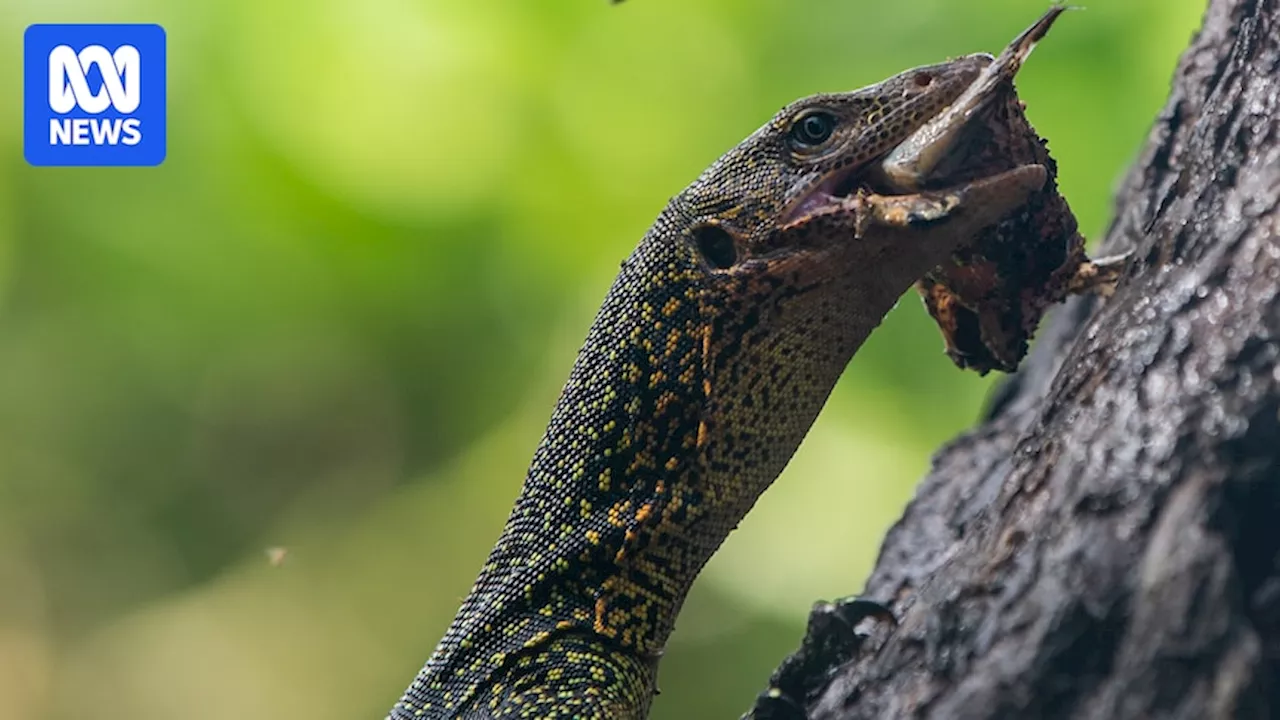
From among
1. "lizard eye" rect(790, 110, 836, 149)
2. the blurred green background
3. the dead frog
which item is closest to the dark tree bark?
the dead frog

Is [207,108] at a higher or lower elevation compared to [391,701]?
higher

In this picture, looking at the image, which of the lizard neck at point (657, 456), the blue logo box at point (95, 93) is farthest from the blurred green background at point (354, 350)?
the lizard neck at point (657, 456)

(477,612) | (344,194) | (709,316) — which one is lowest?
(477,612)

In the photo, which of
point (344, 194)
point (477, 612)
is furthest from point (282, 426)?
point (477, 612)

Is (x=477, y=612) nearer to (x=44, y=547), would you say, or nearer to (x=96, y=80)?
(x=96, y=80)

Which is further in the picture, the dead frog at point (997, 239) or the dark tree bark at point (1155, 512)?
the dead frog at point (997, 239)

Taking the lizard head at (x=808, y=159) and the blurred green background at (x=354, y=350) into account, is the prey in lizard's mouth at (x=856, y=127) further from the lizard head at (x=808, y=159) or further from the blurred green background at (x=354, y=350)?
the blurred green background at (x=354, y=350)
